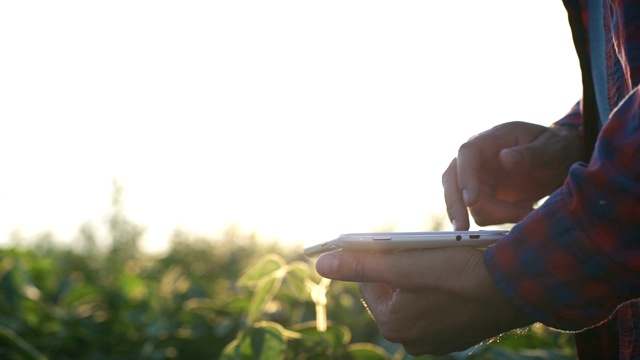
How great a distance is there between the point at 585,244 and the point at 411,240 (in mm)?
287

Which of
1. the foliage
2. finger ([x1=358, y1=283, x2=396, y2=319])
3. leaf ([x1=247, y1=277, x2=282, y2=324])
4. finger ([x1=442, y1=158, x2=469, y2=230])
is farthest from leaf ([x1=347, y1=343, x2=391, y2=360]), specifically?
finger ([x1=358, y1=283, x2=396, y2=319])

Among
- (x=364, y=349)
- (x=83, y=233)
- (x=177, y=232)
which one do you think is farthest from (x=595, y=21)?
(x=83, y=233)

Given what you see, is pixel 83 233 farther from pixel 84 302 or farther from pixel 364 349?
pixel 364 349

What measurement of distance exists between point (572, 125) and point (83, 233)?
14.7 metres

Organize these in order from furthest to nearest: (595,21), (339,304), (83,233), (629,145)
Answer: (83,233) → (339,304) → (595,21) → (629,145)

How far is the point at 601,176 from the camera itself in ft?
3.77

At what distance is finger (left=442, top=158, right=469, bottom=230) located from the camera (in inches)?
70.3

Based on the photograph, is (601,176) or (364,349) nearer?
(601,176)

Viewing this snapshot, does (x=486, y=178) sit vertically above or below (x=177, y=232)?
above

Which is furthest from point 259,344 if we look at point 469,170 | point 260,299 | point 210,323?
point 210,323

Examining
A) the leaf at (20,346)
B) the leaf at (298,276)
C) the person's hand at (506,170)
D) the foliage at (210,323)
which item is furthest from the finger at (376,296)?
the leaf at (20,346)

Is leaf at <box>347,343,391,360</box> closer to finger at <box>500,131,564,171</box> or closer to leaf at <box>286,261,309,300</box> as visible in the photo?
leaf at <box>286,261,309,300</box>

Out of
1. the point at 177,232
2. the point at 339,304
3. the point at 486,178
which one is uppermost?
the point at 486,178

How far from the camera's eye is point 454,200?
6.05ft
